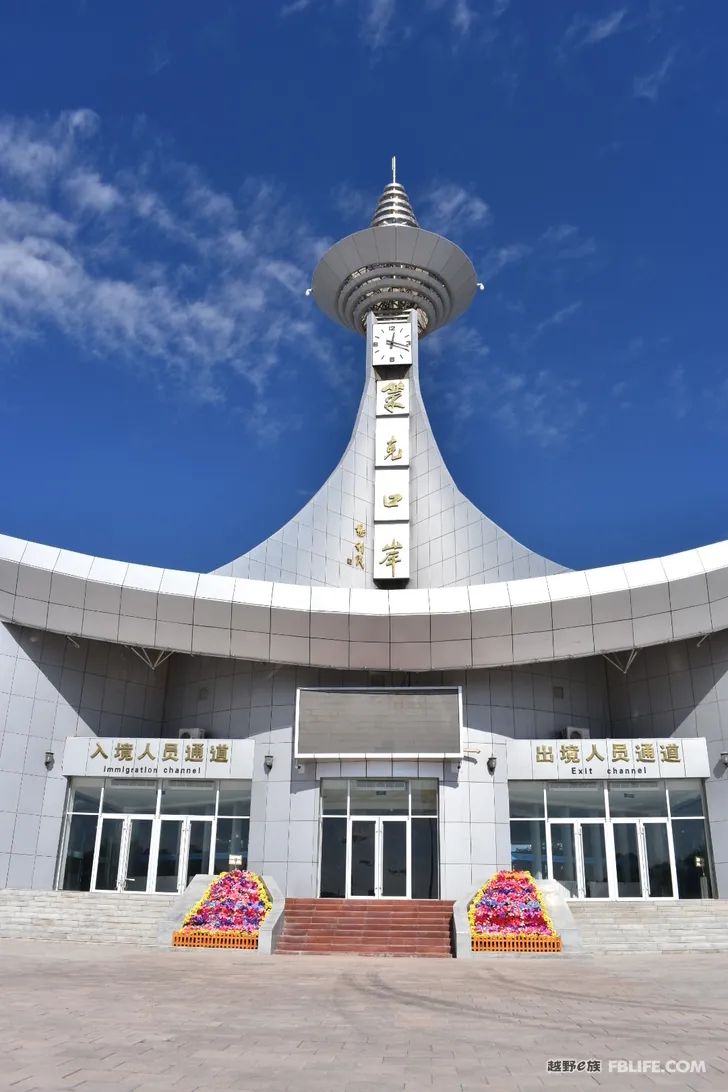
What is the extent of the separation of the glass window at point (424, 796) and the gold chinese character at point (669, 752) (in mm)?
6338

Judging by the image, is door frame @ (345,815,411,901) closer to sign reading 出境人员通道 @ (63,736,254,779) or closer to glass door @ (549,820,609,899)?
sign reading 出境人员通道 @ (63,736,254,779)

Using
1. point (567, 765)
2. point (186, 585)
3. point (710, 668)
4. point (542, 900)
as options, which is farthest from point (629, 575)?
point (186, 585)

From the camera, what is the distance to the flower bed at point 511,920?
17703mm

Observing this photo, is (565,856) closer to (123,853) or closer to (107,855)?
(123,853)

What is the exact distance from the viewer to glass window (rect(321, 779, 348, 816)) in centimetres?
2498

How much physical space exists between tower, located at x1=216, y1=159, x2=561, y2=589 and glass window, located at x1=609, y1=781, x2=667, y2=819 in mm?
9065

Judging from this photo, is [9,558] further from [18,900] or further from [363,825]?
[363,825]

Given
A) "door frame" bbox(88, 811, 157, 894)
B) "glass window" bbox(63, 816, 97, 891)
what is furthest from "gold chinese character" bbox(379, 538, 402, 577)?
"glass window" bbox(63, 816, 97, 891)

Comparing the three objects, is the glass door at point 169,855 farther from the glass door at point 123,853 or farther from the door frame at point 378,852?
the door frame at point 378,852

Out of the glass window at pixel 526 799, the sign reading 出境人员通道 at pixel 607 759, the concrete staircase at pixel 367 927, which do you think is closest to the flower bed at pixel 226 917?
the concrete staircase at pixel 367 927

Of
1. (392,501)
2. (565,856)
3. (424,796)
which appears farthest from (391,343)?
(565,856)

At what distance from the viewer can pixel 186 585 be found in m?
24.3

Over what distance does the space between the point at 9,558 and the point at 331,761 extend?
34.4 ft

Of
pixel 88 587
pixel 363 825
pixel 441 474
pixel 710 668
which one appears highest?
pixel 441 474
